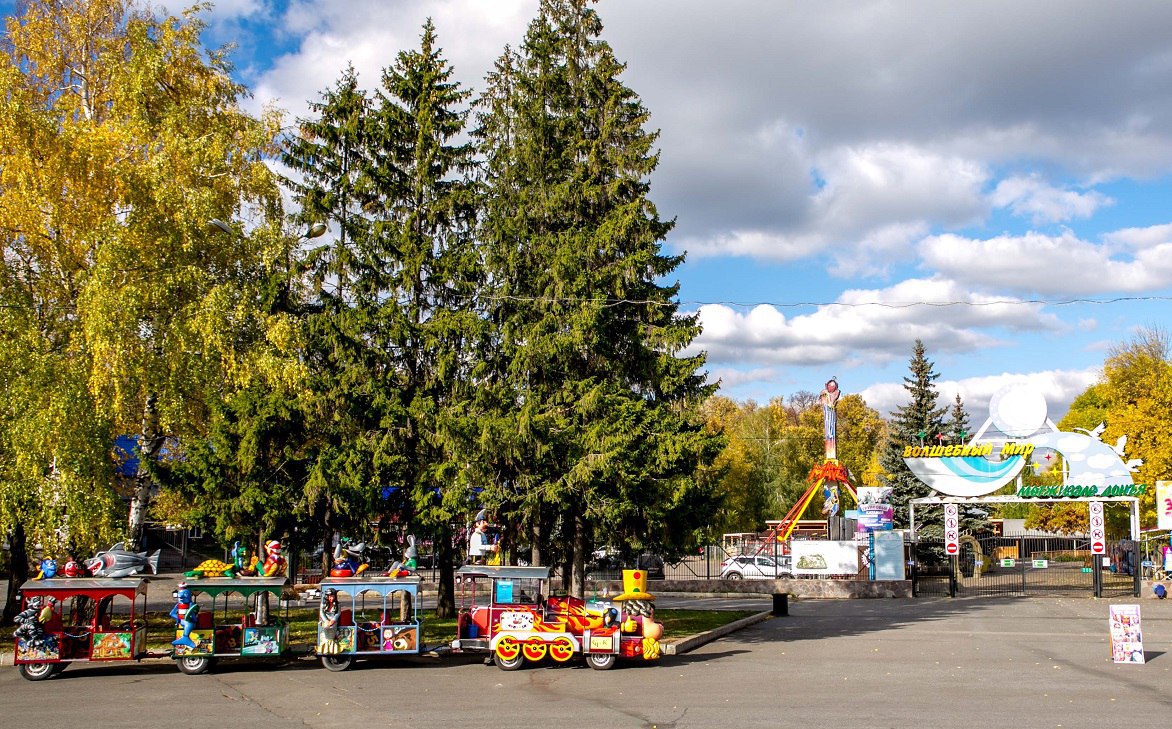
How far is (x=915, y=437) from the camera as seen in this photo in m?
46.1

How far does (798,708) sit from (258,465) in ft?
40.1

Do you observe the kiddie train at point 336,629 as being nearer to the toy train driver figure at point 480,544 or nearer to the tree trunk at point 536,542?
the toy train driver figure at point 480,544

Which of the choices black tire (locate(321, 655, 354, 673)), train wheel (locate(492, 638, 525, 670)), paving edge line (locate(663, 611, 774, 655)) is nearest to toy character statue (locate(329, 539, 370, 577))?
black tire (locate(321, 655, 354, 673))

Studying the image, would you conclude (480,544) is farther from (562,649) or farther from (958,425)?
(958,425)

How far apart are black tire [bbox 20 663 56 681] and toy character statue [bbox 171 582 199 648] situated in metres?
1.98

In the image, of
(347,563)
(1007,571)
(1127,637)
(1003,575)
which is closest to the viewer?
(1127,637)

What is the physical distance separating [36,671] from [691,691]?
1093cm

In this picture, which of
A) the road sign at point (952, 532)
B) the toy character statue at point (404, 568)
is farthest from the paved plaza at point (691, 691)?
the road sign at point (952, 532)

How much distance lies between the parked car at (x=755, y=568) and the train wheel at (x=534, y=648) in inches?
842

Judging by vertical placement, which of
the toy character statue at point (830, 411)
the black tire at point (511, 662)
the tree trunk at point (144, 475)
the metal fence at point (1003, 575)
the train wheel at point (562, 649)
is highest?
the toy character statue at point (830, 411)

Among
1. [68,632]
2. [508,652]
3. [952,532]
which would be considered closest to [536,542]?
[508,652]

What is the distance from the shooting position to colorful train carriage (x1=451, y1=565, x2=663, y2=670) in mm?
16641

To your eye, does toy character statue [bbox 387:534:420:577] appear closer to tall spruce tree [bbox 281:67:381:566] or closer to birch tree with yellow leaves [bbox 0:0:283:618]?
tall spruce tree [bbox 281:67:381:566]

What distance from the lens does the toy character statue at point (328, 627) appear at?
16.4 m
